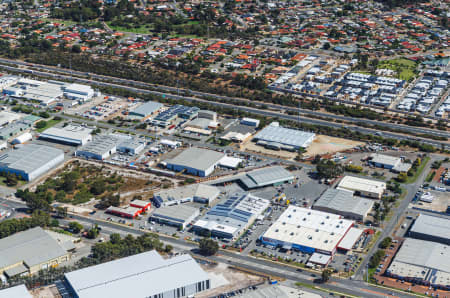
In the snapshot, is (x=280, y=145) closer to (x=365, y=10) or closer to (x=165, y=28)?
(x=165, y=28)

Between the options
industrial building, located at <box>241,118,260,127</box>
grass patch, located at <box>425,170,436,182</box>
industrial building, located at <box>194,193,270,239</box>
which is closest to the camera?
industrial building, located at <box>194,193,270,239</box>

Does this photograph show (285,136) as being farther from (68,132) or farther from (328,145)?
(68,132)

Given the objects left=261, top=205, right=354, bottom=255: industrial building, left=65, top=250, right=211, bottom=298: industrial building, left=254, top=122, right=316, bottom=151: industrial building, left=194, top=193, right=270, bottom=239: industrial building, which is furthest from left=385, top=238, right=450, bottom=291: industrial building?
left=254, top=122, right=316, bottom=151: industrial building

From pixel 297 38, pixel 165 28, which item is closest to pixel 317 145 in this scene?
pixel 297 38

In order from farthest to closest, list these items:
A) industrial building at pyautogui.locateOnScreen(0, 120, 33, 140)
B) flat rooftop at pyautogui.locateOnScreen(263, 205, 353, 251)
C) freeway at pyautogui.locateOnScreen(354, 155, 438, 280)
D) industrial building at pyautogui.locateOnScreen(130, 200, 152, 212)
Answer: industrial building at pyautogui.locateOnScreen(0, 120, 33, 140)
industrial building at pyautogui.locateOnScreen(130, 200, 152, 212)
flat rooftop at pyautogui.locateOnScreen(263, 205, 353, 251)
freeway at pyautogui.locateOnScreen(354, 155, 438, 280)

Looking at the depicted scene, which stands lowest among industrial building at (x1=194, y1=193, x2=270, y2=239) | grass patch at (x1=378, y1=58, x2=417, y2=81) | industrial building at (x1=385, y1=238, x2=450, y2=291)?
industrial building at (x1=194, y1=193, x2=270, y2=239)

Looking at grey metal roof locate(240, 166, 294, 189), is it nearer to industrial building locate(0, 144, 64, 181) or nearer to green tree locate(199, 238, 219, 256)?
green tree locate(199, 238, 219, 256)

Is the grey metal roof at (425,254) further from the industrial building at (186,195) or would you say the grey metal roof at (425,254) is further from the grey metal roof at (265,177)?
the industrial building at (186,195)

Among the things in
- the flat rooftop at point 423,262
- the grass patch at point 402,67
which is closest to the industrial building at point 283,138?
the flat rooftop at point 423,262
